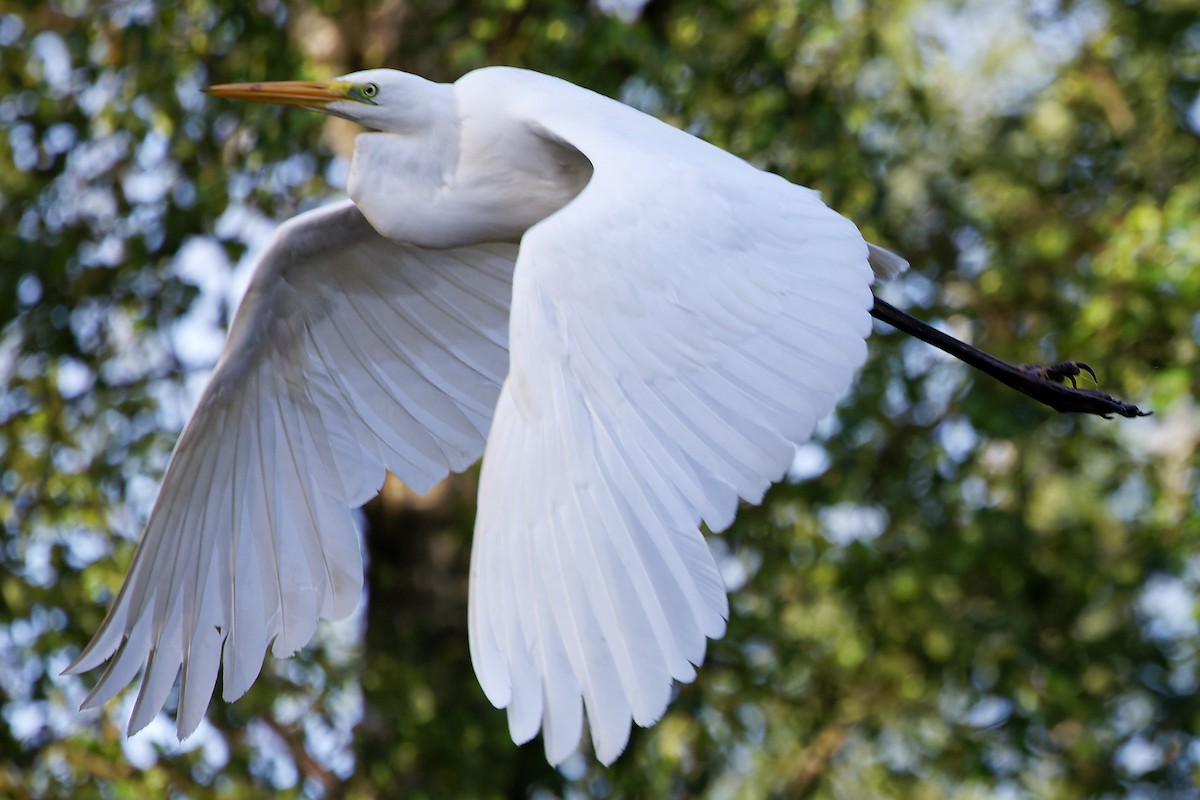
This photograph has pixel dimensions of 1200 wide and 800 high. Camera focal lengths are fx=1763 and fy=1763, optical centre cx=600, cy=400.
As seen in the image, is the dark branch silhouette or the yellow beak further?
the dark branch silhouette

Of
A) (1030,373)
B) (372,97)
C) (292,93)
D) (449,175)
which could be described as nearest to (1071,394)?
(1030,373)

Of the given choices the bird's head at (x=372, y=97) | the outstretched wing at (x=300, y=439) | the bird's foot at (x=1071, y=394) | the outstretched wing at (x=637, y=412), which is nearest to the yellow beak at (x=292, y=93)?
the bird's head at (x=372, y=97)

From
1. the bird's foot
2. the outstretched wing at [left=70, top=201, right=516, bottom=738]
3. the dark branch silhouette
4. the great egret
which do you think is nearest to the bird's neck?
the great egret

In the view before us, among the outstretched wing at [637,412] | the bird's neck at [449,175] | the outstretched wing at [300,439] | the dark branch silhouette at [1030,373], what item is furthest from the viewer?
the dark branch silhouette at [1030,373]

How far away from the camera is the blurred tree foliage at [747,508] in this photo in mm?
4250

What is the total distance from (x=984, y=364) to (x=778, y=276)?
1.06 meters

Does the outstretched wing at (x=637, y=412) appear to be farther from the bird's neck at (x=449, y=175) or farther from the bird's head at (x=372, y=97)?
the bird's head at (x=372, y=97)

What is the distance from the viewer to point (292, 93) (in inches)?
113

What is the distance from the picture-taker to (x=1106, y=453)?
4.85 metres

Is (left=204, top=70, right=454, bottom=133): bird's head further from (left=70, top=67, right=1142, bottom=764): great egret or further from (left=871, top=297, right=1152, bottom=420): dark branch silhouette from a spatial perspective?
(left=871, top=297, right=1152, bottom=420): dark branch silhouette

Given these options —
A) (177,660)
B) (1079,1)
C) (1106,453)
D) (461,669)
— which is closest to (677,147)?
(177,660)

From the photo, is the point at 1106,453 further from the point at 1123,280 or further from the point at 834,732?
the point at 834,732

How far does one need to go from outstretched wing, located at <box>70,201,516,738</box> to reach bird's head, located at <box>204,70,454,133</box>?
273mm

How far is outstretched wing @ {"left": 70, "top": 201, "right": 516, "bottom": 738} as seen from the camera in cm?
297
